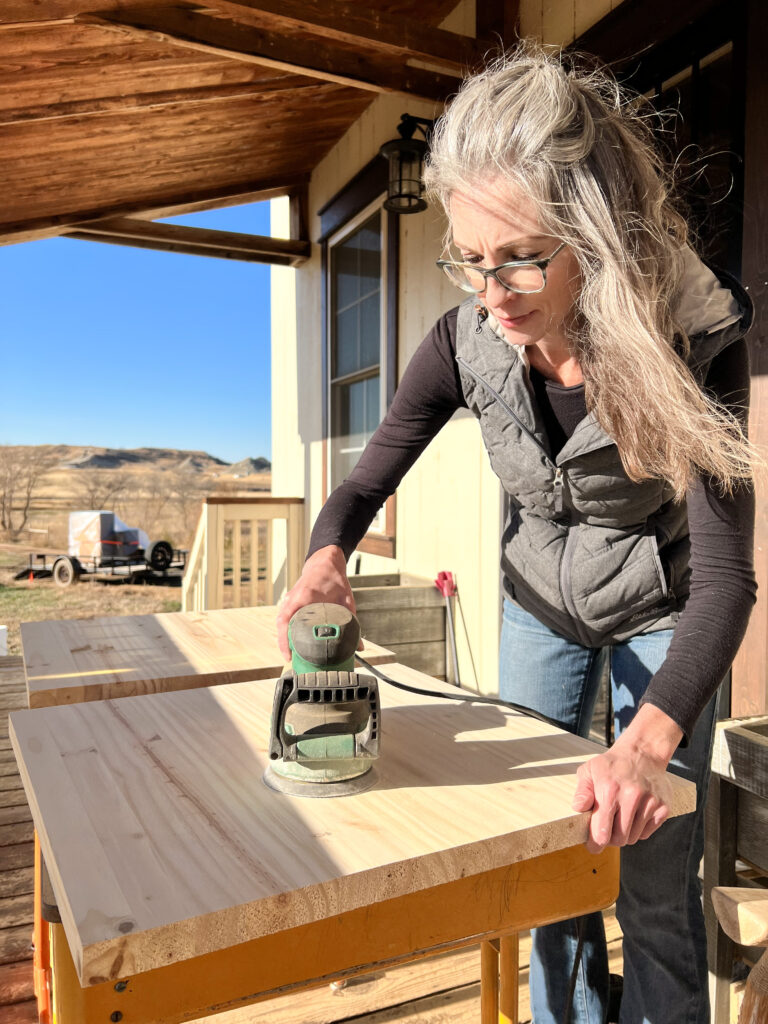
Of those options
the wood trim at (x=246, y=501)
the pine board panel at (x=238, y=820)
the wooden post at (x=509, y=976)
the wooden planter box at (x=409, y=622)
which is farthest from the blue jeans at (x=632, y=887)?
the wood trim at (x=246, y=501)

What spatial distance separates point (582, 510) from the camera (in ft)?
3.93

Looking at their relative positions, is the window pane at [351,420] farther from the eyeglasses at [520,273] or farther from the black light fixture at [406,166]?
the eyeglasses at [520,273]

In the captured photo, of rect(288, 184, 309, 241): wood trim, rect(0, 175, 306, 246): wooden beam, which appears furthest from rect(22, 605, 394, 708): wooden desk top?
rect(288, 184, 309, 241): wood trim

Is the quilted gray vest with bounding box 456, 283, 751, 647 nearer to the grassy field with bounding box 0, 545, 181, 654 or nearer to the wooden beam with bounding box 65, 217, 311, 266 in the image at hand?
the wooden beam with bounding box 65, 217, 311, 266

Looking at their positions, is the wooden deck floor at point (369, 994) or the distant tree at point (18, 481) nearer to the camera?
the wooden deck floor at point (369, 994)

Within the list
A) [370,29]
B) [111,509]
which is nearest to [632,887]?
[370,29]

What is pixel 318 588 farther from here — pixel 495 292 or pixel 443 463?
pixel 443 463

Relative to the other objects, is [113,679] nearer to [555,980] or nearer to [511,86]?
[555,980]

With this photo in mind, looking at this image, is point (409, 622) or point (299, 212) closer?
point (409, 622)

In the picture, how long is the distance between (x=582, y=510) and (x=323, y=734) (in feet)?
1.91

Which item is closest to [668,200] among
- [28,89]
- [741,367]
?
[741,367]

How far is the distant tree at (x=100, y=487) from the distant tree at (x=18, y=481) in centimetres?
76

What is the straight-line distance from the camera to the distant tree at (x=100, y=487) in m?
15.5

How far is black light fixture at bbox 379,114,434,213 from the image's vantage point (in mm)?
3479
